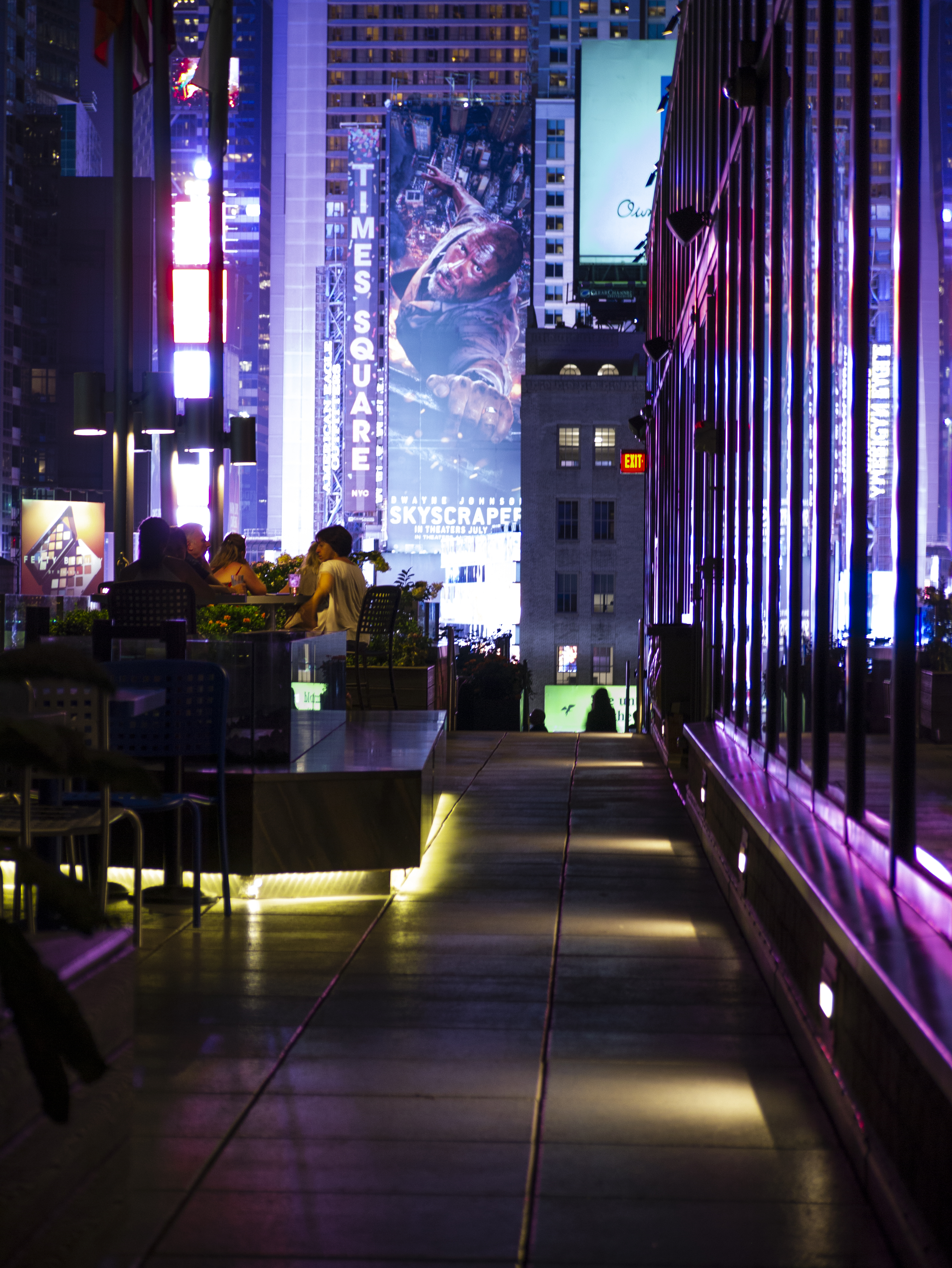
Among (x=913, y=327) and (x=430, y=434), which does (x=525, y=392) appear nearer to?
(x=430, y=434)

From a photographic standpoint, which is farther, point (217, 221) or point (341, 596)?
point (217, 221)

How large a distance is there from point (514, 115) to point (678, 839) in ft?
208

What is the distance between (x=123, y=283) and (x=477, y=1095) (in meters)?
11.8

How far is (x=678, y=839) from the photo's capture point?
6.95 meters

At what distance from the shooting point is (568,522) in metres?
50.2

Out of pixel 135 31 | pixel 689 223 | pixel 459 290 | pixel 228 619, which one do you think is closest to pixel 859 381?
pixel 228 619

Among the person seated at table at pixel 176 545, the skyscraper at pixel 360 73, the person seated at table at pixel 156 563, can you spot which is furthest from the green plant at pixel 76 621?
the skyscraper at pixel 360 73

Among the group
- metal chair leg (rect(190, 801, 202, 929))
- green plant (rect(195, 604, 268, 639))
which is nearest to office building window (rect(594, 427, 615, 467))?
green plant (rect(195, 604, 268, 639))

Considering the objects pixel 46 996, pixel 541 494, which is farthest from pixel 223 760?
pixel 541 494

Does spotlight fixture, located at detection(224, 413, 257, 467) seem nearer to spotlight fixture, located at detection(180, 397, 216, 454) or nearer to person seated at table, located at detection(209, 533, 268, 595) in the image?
spotlight fixture, located at detection(180, 397, 216, 454)

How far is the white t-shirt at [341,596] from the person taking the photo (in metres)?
9.24

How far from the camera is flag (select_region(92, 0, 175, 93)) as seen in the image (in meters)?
13.6

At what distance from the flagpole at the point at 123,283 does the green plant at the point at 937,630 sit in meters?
11.1

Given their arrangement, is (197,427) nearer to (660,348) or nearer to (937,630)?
(660,348)
